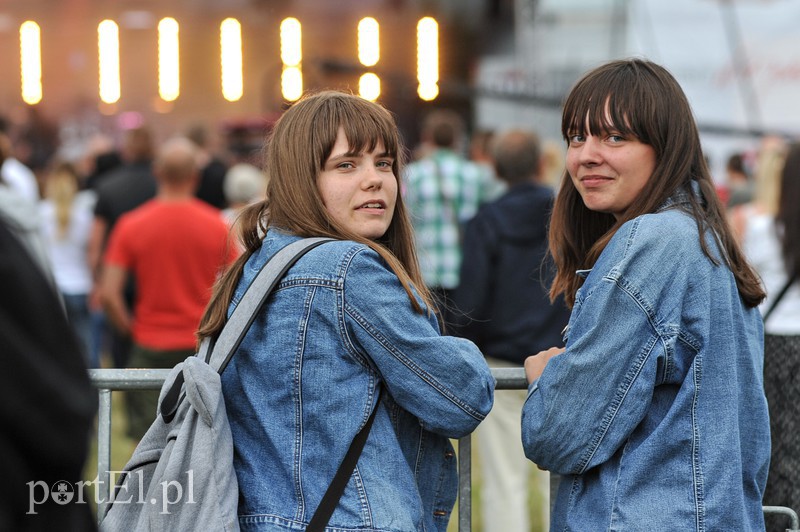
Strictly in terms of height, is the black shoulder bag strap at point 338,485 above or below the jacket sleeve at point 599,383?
below

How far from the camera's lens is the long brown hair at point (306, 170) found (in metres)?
2.26

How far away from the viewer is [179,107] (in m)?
19.2

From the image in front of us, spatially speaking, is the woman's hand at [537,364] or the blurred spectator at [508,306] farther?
the blurred spectator at [508,306]

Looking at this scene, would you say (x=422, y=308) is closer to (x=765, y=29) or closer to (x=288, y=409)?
(x=288, y=409)

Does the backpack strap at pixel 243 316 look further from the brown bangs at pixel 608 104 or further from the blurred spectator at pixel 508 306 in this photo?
the blurred spectator at pixel 508 306

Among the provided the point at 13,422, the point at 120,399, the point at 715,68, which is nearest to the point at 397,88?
the point at 715,68

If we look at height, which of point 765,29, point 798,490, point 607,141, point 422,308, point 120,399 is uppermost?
point 765,29

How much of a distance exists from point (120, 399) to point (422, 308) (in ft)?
23.2

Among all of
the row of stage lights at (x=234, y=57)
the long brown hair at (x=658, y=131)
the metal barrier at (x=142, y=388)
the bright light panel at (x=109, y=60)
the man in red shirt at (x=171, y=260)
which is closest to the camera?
the long brown hair at (x=658, y=131)

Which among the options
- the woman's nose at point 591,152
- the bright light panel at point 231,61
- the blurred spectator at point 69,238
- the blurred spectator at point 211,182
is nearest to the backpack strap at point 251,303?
the woman's nose at point 591,152

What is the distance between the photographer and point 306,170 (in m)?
2.28

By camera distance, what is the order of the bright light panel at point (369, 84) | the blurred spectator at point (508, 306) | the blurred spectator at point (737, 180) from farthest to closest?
the bright light panel at point (369, 84) < the blurred spectator at point (737, 180) < the blurred spectator at point (508, 306)

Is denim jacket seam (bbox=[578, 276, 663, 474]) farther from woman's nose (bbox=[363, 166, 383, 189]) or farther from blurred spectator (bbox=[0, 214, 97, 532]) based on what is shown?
blurred spectator (bbox=[0, 214, 97, 532])

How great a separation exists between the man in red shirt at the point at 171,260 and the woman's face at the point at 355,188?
13.5 ft
